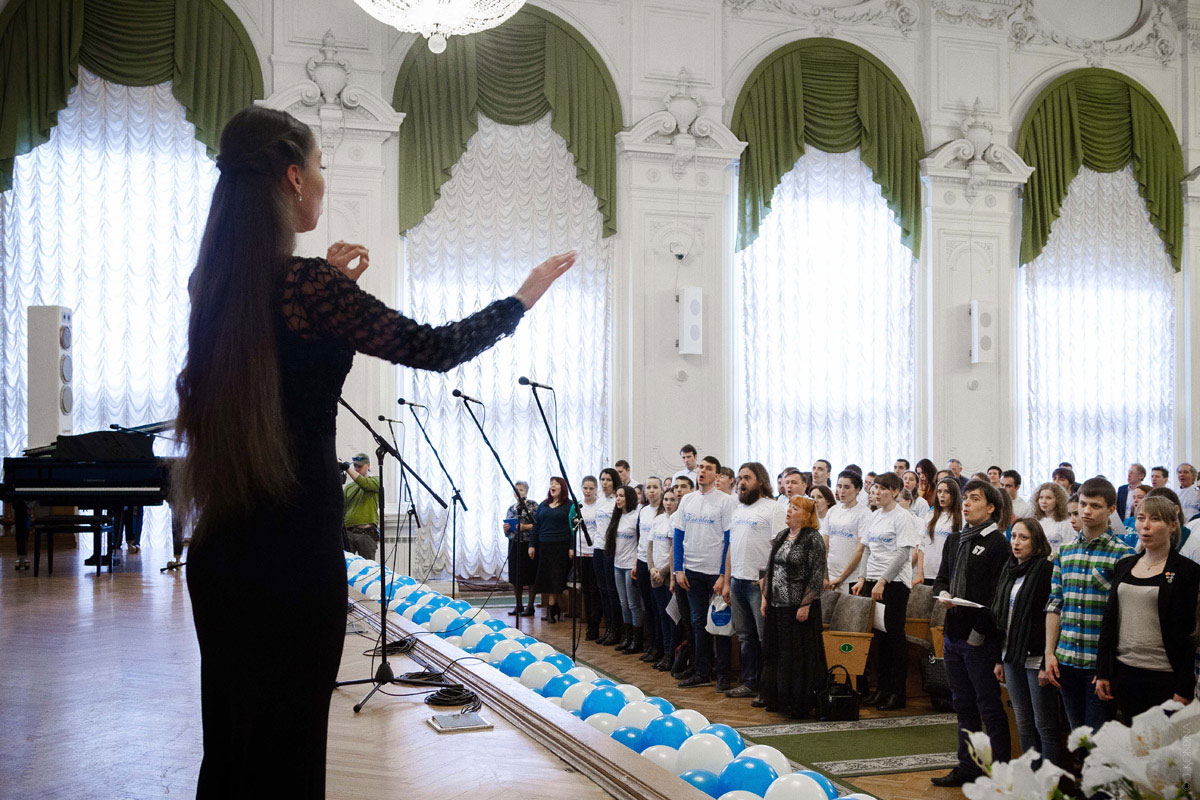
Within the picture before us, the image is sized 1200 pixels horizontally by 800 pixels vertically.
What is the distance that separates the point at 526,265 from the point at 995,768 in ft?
37.6

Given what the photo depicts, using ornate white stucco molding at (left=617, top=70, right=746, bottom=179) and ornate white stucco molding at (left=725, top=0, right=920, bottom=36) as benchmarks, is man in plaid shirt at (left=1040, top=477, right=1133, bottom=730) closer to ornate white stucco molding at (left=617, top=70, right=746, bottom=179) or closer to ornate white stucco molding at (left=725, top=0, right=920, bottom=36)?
ornate white stucco molding at (left=617, top=70, right=746, bottom=179)

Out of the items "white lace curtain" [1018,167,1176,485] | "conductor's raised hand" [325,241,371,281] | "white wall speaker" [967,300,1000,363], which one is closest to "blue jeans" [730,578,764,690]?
"conductor's raised hand" [325,241,371,281]

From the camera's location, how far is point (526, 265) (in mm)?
12328

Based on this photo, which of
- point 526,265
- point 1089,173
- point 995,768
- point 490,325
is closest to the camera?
point 995,768

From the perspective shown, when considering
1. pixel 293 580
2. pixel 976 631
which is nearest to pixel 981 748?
pixel 293 580

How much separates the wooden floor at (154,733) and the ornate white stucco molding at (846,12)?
10.2 meters

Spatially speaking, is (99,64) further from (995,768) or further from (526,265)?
(995,768)

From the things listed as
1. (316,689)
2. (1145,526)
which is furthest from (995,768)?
(1145,526)

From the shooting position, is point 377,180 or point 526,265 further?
point 526,265

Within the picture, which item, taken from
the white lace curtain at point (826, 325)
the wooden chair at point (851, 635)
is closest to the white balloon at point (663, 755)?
the wooden chair at point (851, 635)

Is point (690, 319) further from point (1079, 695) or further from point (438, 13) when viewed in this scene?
point (1079, 695)

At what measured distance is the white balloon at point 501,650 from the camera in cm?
494

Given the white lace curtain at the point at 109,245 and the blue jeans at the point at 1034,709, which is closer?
the blue jeans at the point at 1034,709

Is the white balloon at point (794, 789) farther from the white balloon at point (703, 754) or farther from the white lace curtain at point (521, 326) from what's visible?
the white lace curtain at point (521, 326)
